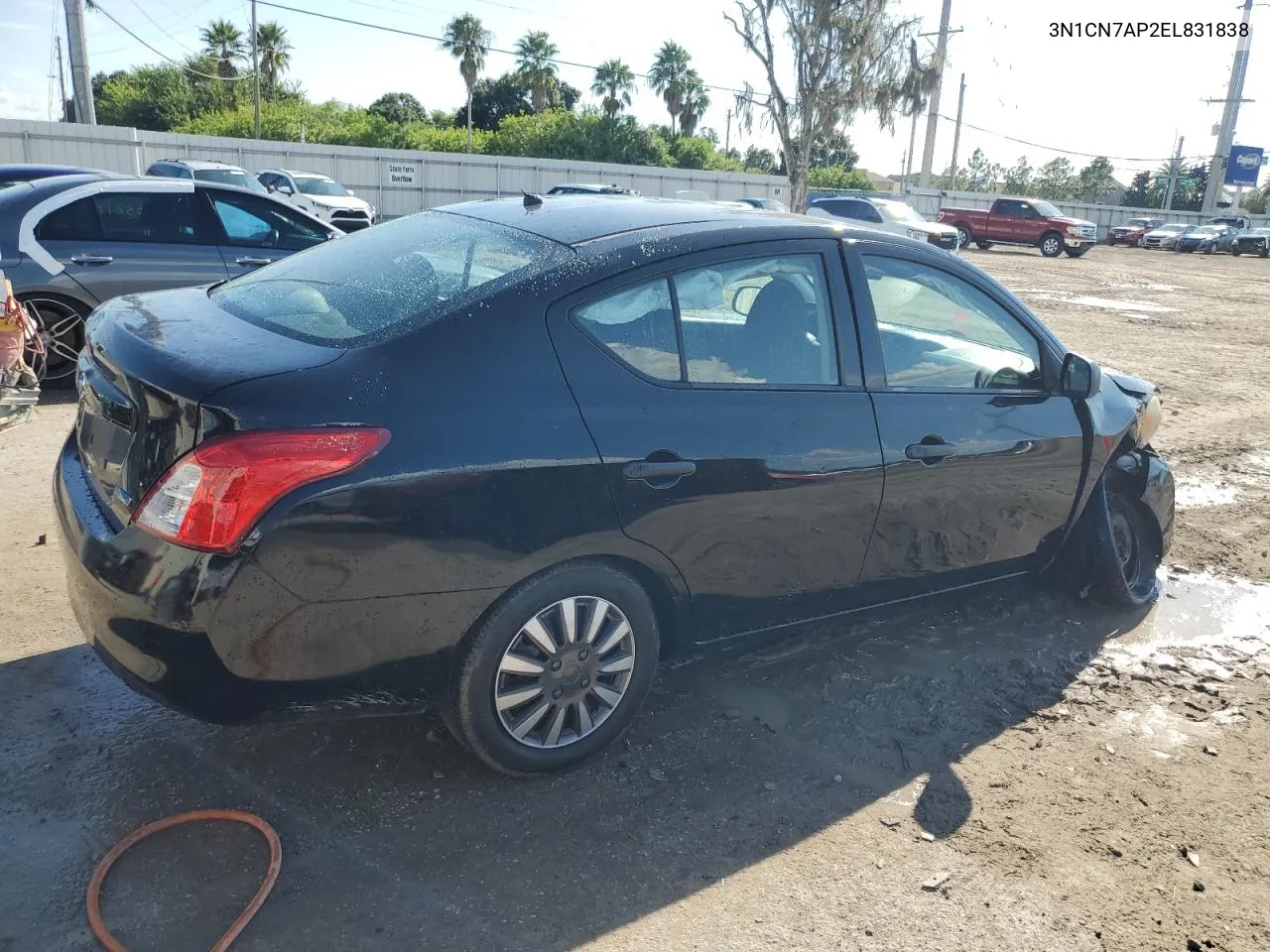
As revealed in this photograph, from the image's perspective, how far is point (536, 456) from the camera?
2746 mm

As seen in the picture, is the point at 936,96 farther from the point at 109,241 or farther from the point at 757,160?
the point at 757,160

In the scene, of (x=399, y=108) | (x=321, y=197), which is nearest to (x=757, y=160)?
(x=399, y=108)

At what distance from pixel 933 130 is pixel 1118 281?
53.2ft

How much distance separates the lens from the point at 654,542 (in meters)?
3.00

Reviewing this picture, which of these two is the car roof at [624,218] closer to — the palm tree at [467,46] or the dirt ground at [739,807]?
the dirt ground at [739,807]

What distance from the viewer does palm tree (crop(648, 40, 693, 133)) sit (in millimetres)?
60375

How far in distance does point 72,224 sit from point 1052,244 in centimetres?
3444

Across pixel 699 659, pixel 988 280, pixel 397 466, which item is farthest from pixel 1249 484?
pixel 397 466

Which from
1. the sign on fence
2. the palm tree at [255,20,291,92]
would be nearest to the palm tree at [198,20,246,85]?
the palm tree at [255,20,291,92]

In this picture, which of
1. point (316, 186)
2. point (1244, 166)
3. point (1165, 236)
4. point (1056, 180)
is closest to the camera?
point (316, 186)

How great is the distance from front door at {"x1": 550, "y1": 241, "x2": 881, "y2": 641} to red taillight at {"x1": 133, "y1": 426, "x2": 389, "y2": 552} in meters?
0.74

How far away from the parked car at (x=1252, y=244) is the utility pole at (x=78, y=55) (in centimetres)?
4507

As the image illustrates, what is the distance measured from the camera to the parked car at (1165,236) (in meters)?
46.1

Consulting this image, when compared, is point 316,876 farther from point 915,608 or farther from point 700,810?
point 915,608
